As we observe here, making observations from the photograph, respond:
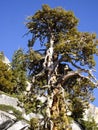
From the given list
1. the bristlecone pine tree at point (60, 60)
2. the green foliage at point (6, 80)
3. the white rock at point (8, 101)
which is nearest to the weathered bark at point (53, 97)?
the bristlecone pine tree at point (60, 60)

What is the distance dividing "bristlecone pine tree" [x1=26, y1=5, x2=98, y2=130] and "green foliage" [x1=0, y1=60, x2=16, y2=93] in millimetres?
36244

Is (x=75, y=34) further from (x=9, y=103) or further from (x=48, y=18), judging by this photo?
(x=9, y=103)

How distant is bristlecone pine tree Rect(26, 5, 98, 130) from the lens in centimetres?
2817

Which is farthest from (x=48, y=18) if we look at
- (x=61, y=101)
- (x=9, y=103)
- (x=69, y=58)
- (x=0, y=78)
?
(x=0, y=78)

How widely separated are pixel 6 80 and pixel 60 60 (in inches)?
1531

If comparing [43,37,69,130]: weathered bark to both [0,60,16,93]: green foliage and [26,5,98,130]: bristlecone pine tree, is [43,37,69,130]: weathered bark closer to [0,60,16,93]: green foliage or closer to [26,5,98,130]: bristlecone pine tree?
[26,5,98,130]: bristlecone pine tree

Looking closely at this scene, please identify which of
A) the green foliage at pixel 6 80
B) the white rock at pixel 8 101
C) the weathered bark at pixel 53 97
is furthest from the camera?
the green foliage at pixel 6 80

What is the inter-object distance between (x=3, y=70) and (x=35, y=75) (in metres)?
41.3

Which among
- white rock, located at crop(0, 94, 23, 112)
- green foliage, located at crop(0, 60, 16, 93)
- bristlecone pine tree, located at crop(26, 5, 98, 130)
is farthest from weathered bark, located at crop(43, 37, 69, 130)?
green foliage, located at crop(0, 60, 16, 93)

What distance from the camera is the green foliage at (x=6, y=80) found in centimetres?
6662

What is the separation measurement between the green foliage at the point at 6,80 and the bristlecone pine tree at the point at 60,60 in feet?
119

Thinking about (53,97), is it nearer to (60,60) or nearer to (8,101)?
(60,60)

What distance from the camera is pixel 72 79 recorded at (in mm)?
29797

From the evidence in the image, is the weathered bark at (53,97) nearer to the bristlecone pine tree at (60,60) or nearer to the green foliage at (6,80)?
the bristlecone pine tree at (60,60)
